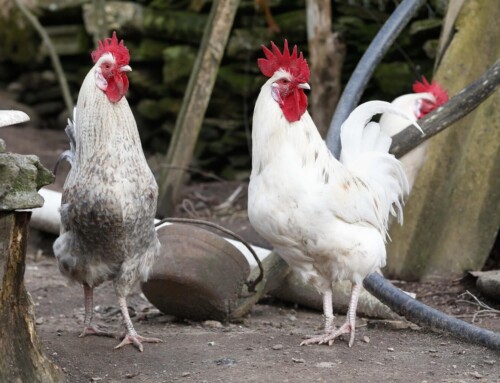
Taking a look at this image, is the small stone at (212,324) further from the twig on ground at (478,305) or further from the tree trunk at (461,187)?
the tree trunk at (461,187)

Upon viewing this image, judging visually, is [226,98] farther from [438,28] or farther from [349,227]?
[349,227]

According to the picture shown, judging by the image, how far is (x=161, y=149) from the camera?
11414mm

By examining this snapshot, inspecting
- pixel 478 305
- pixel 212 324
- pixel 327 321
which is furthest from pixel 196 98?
pixel 327 321

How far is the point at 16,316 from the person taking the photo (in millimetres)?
3949

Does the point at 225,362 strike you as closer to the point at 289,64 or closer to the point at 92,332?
the point at 92,332

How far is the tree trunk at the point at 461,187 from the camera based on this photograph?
686 centimetres

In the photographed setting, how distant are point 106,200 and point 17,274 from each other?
0.93m

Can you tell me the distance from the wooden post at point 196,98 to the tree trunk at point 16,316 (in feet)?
14.7

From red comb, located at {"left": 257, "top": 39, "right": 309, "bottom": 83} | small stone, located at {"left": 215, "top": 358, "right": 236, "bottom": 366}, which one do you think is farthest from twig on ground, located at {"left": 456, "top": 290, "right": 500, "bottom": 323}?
red comb, located at {"left": 257, "top": 39, "right": 309, "bottom": 83}

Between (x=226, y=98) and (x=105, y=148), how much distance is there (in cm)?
576

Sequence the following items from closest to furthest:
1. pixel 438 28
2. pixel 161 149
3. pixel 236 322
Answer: pixel 236 322 → pixel 438 28 → pixel 161 149

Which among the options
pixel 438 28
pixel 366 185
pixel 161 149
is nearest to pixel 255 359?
pixel 366 185

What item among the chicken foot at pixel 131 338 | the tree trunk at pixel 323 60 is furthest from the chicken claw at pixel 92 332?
the tree trunk at pixel 323 60

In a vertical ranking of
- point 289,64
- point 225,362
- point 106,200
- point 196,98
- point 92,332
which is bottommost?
point 92,332
